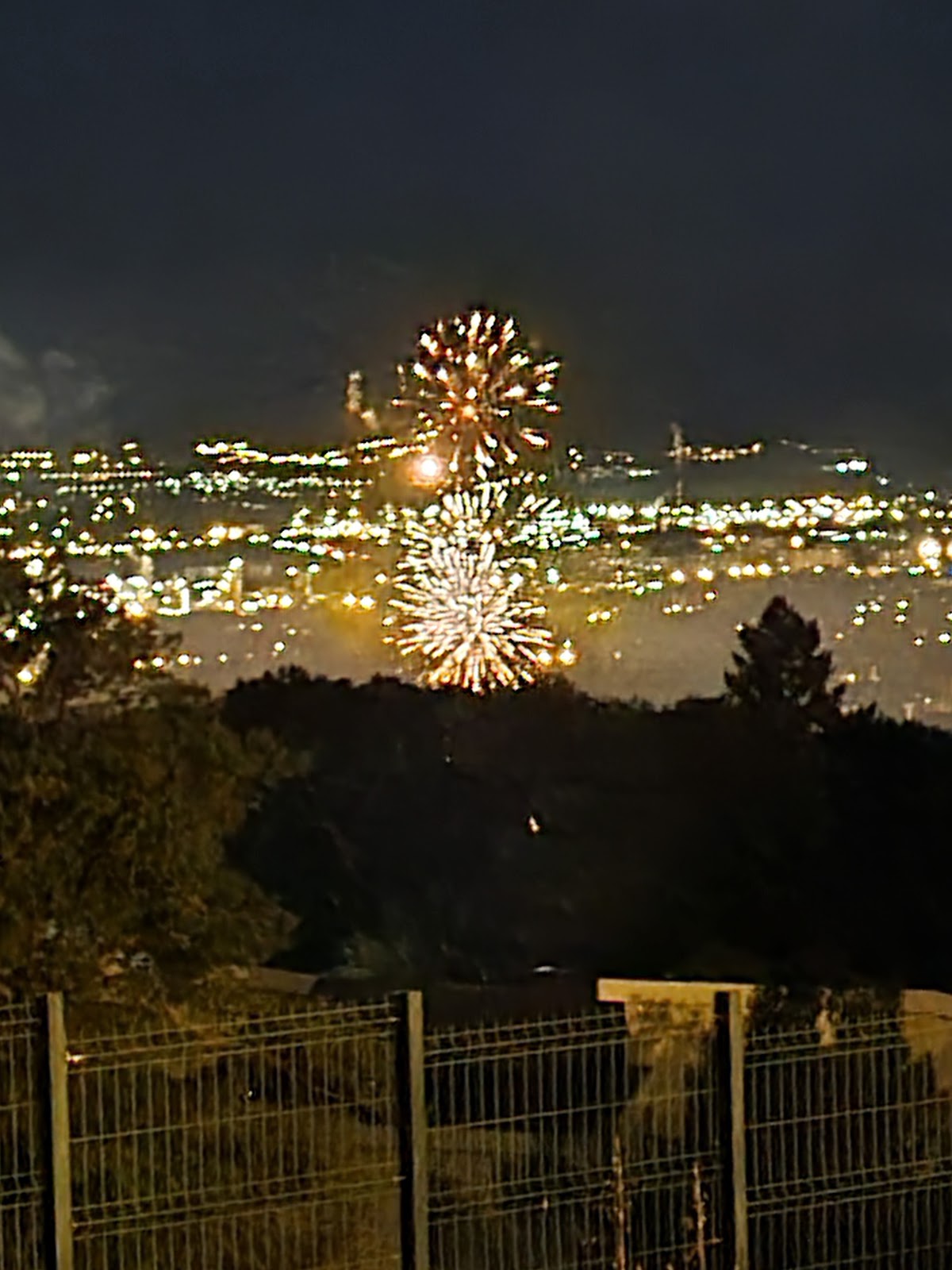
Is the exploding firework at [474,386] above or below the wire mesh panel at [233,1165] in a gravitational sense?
above

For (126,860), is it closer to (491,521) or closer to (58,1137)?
(58,1137)

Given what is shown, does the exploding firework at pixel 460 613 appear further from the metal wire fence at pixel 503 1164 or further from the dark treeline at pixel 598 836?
the metal wire fence at pixel 503 1164

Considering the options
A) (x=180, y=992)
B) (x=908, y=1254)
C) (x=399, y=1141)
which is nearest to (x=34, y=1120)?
(x=399, y=1141)

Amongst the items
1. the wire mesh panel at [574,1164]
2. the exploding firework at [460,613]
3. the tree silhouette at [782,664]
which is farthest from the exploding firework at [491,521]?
the wire mesh panel at [574,1164]

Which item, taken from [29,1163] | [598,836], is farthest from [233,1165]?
[598,836]

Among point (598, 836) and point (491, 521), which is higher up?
point (491, 521)

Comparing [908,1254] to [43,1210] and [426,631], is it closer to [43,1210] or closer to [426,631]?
[43,1210]

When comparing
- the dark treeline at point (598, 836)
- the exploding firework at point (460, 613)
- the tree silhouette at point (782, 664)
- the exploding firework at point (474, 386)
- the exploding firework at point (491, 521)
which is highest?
the exploding firework at point (474, 386)
